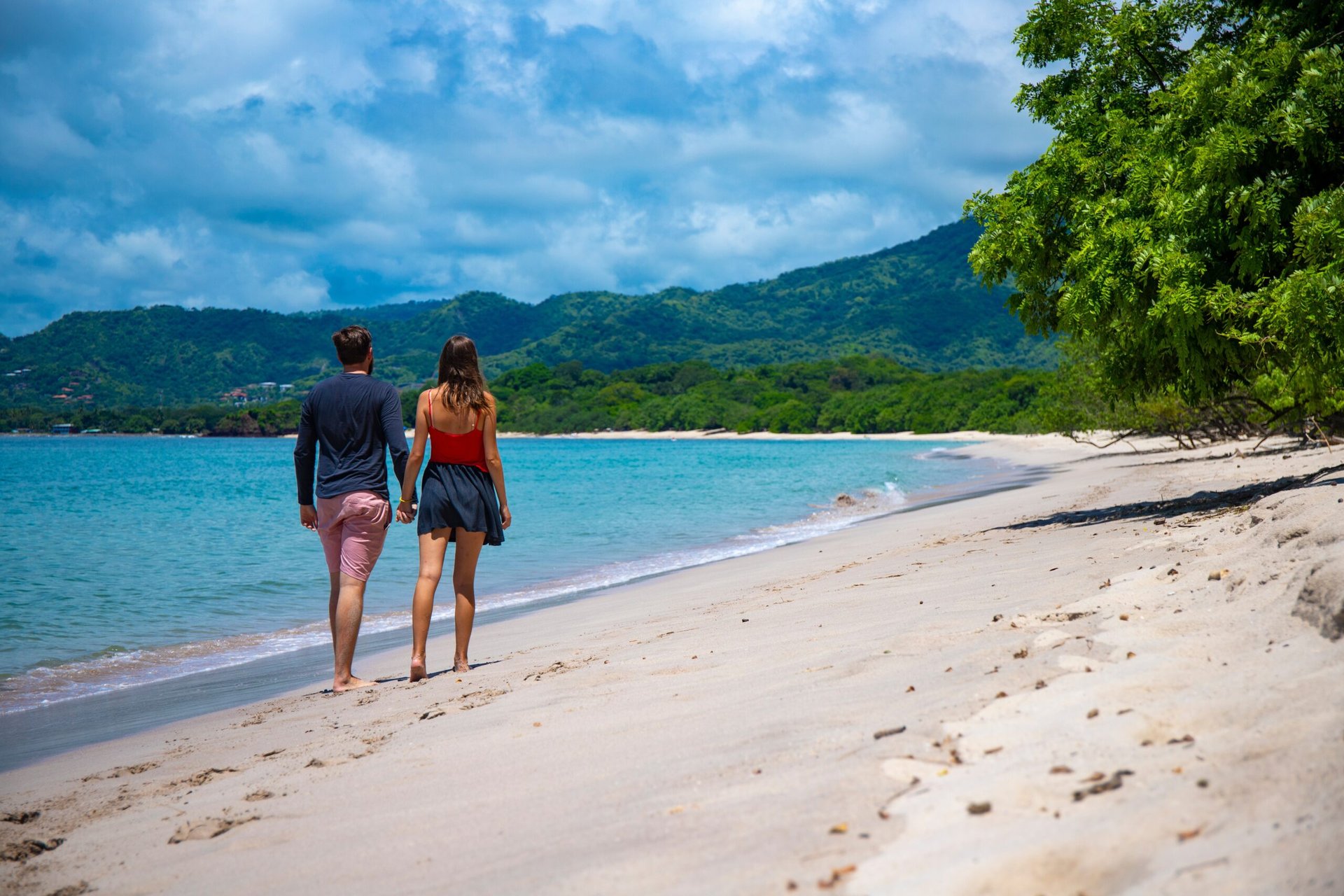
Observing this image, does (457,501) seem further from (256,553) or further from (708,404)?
(708,404)

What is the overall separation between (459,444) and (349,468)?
2.44 ft

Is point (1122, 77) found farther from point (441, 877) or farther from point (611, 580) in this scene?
point (441, 877)

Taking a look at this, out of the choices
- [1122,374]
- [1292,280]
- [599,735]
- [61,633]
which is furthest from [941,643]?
[61,633]

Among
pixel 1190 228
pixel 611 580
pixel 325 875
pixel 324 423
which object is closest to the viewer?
pixel 325 875

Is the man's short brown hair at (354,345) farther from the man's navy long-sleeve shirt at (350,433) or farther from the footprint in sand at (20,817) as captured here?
the footprint in sand at (20,817)

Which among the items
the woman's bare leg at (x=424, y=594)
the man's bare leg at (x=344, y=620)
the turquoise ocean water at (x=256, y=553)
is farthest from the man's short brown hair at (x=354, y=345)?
the turquoise ocean water at (x=256, y=553)

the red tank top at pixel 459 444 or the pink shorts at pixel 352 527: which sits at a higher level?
the red tank top at pixel 459 444

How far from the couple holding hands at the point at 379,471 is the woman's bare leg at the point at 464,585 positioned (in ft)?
0.07

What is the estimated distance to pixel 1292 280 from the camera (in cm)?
828

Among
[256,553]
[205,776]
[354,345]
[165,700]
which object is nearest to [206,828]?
[205,776]

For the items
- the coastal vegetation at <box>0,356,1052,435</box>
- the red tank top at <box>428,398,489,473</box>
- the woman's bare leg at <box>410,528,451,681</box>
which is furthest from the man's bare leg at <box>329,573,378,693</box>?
the coastal vegetation at <box>0,356,1052,435</box>

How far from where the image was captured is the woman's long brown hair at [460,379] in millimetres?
6398

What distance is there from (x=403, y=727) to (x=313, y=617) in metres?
7.43

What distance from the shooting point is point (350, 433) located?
20.8 feet
